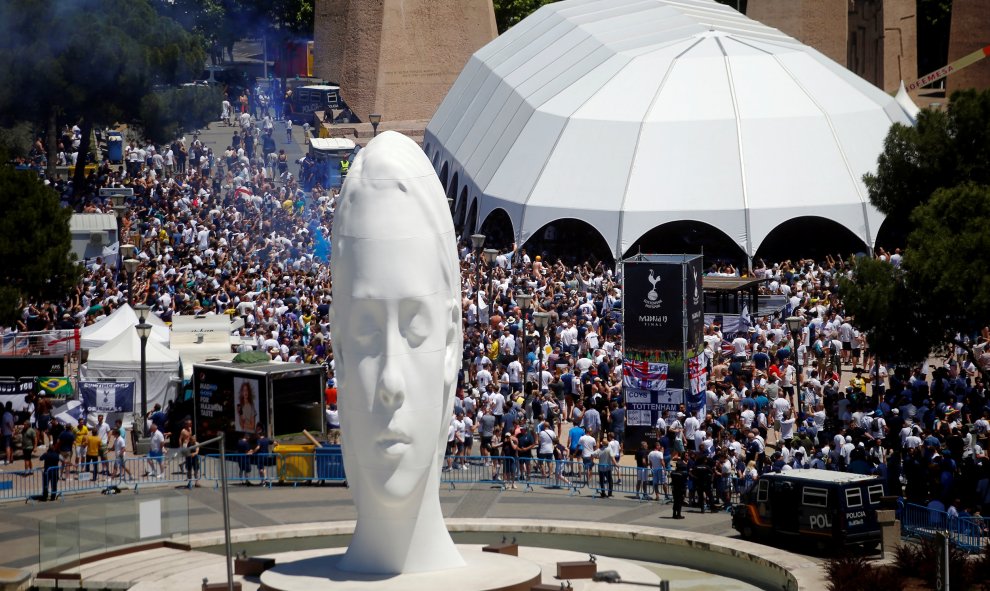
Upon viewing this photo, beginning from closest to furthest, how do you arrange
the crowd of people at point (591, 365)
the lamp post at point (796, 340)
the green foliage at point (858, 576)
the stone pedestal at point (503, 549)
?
the green foliage at point (858, 576), the stone pedestal at point (503, 549), the crowd of people at point (591, 365), the lamp post at point (796, 340)

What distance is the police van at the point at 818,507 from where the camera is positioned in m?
26.3

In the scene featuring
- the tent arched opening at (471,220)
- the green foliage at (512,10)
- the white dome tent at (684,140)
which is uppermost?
the green foliage at (512,10)

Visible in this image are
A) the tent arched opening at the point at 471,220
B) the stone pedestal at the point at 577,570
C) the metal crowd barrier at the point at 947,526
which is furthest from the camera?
the tent arched opening at the point at 471,220

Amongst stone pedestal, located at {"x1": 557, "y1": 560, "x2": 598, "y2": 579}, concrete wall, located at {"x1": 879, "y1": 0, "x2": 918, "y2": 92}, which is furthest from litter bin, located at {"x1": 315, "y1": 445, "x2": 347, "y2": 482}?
concrete wall, located at {"x1": 879, "y1": 0, "x2": 918, "y2": 92}

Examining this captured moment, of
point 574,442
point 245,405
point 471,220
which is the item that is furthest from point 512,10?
point 574,442

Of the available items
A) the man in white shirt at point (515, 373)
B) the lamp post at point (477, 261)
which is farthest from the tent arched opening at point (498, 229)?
the man in white shirt at point (515, 373)

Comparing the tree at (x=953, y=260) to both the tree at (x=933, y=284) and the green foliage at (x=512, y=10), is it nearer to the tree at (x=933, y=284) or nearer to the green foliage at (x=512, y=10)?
the tree at (x=933, y=284)

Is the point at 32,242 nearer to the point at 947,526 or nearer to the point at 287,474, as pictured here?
the point at 287,474

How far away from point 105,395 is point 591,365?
965cm

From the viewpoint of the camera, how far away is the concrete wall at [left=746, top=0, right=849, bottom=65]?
7362cm

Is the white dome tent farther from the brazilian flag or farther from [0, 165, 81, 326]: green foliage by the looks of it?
the brazilian flag

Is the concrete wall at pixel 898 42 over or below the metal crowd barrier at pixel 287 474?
over

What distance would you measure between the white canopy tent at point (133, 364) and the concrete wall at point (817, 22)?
42910 millimetres

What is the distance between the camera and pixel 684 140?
50.7 meters
